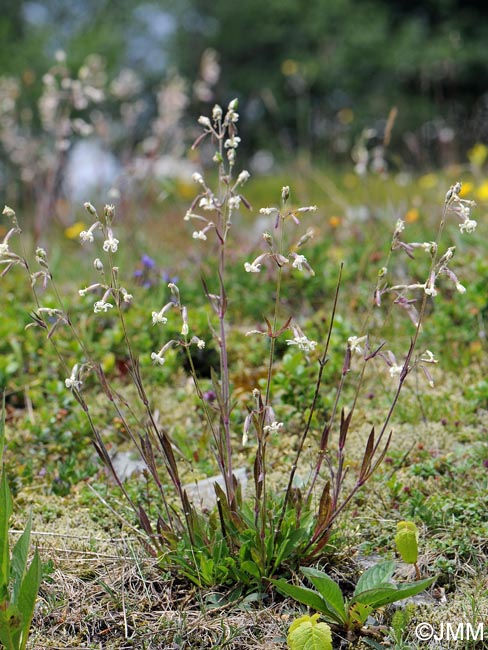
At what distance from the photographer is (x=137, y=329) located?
11.1ft

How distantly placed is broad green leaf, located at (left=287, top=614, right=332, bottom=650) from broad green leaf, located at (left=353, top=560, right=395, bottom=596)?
194 mm

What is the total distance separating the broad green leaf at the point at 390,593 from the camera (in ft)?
5.12

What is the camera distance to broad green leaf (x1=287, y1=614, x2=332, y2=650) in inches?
59.7

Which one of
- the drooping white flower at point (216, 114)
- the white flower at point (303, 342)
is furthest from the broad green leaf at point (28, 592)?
the drooping white flower at point (216, 114)

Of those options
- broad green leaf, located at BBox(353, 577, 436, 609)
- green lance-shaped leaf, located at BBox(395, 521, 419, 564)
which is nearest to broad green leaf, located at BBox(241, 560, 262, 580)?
broad green leaf, located at BBox(353, 577, 436, 609)

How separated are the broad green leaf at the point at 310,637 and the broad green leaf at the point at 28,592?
59 cm

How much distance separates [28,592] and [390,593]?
2.75ft

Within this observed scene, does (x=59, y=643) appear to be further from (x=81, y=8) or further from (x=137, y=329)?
(x=81, y=8)

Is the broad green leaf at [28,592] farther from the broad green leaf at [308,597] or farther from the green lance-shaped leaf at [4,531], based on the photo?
the broad green leaf at [308,597]

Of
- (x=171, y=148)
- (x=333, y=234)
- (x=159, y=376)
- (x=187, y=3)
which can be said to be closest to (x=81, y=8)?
(x=187, y=3)

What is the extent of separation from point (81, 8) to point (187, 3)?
13.3ft

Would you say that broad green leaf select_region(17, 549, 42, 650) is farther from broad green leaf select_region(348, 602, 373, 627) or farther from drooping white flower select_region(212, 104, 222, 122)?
drooping white flower select_region(212, 104, 222, 122)

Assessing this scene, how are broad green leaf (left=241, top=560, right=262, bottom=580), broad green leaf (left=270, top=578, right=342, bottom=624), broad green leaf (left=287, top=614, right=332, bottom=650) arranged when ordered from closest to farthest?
broad green leaf (left=287, top=614, right=332, bottom=650)
broad green leaf (left=270, top=578, right=342, bottom=624)
broad green leaf (left=241, top=560, right=262, bottom=580)

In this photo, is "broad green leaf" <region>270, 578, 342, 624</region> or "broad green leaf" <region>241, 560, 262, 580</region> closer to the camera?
"broad green leaf" <region>270, 578, 342, 624</region>
